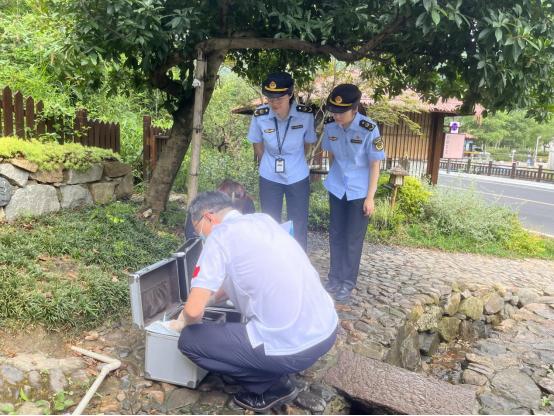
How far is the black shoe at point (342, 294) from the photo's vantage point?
419cm

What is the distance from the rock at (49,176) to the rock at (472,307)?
4965mm

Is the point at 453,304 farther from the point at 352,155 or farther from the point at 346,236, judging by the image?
the point at 352,155

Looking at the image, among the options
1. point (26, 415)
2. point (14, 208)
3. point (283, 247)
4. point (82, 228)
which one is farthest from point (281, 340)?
point (14, 208)

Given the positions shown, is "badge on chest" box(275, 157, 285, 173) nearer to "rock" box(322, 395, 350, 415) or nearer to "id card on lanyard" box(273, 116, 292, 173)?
"id card on lanyard" box(273, 116, 292, 173)

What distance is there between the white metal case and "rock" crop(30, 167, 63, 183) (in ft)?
8.18

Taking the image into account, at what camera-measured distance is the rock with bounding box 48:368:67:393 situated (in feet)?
8.55

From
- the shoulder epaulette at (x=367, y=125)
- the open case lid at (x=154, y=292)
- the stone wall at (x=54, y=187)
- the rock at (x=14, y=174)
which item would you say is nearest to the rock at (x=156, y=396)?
the open case lid at (x=154, y=292)

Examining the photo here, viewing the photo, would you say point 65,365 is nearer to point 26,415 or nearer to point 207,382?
point 26,415

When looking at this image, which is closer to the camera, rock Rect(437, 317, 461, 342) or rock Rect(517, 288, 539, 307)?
rock Rect(437, 317, 461, 342)

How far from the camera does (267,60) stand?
231 inches

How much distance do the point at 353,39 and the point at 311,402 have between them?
3385 mm

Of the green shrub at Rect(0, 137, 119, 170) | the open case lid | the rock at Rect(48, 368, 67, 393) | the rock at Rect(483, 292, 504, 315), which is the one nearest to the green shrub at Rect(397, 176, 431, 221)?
the rock at Rect(483, 292, 504, 315)

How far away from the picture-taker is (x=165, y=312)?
115 inches

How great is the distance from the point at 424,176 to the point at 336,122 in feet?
27.7
